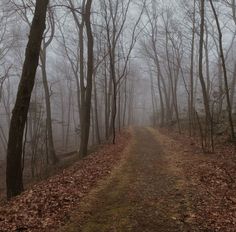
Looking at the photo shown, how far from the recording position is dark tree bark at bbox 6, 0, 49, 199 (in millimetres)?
10312

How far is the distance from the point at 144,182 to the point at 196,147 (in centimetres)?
741

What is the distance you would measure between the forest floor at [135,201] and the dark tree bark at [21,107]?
4.41 ft

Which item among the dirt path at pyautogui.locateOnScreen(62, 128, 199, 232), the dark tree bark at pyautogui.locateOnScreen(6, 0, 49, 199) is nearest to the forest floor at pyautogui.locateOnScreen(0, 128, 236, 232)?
the dirt path at pyautogui.locateOnScreen(62, 128, 199, 232)

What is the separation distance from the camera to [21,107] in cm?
1031

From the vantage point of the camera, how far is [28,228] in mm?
6812

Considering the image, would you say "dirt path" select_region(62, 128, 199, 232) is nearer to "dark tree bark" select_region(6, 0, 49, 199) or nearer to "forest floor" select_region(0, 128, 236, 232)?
"forest floor" select_region(0, 128, 236, 232)

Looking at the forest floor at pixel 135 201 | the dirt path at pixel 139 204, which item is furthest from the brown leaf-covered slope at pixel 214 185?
the dirt path at pixel 139 204

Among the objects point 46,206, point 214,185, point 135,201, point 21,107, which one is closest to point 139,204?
point 135,201

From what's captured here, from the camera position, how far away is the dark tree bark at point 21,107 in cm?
1031

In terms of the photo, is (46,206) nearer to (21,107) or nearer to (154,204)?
(154,204)

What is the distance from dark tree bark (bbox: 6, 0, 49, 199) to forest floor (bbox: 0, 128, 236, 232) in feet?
4.41

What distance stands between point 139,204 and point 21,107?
186 inches

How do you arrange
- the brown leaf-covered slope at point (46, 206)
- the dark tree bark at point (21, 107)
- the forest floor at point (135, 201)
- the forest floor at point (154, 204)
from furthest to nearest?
the dark tree bark at point (21, 107), the brown leaf-covered slope at point (46, 206), the forest floor at point (135, 201), the forest floor at point (154, 204)

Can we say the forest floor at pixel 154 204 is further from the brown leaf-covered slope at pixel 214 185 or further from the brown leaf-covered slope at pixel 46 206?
the brown leaf-covered slope at pixel 46 206
